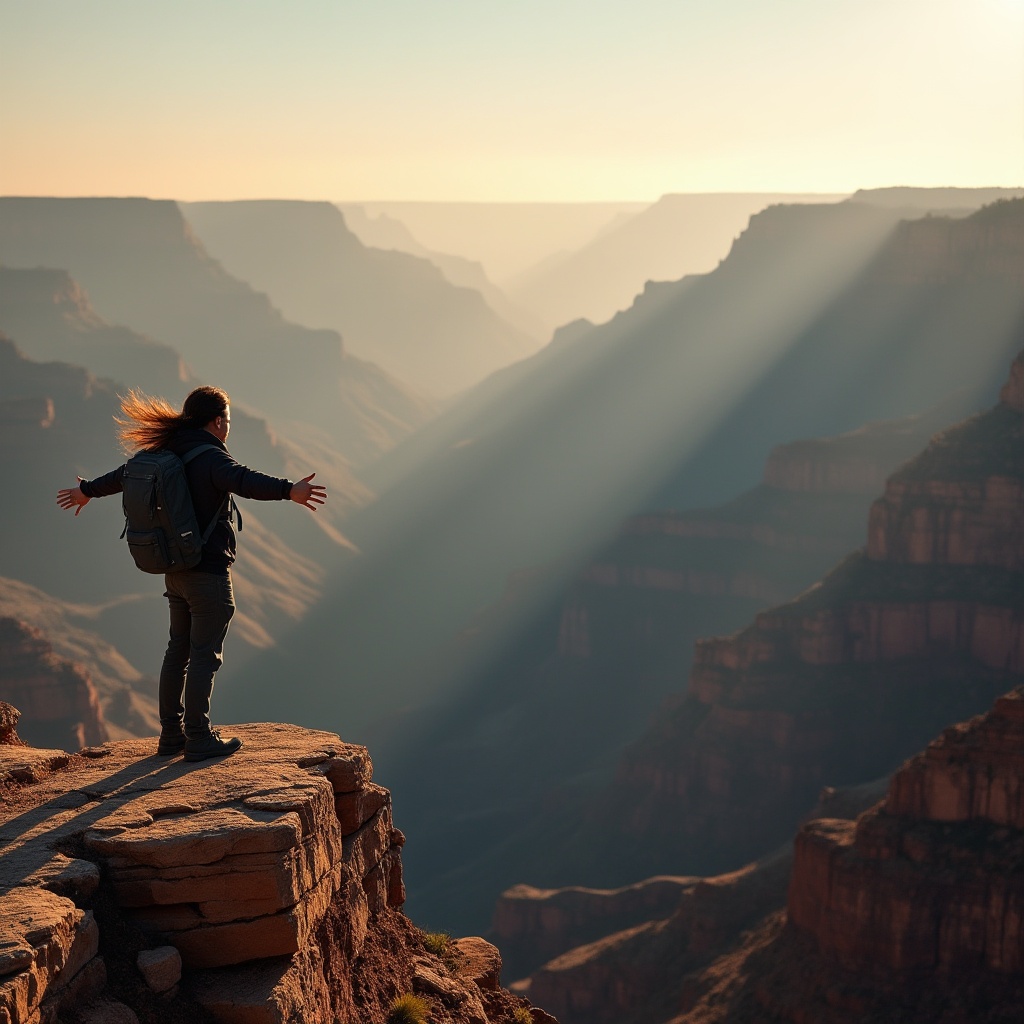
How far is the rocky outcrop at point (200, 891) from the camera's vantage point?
8516 mm

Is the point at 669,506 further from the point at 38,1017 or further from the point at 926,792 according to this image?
the point at 38,1017

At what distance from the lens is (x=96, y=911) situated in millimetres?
8953

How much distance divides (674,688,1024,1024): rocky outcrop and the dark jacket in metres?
33.3

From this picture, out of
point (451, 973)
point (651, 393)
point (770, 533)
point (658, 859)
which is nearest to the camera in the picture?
point (451, 973)

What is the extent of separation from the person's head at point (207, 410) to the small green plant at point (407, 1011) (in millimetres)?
4728

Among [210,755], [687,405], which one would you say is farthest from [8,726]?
[687,405]

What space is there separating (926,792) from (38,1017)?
38.6 metres

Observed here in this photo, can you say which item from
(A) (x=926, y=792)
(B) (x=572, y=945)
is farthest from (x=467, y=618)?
(A) (x=926, y=792)

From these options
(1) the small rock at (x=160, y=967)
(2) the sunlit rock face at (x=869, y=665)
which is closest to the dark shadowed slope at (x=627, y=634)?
(2) the sunlit rock face at (x=869, y=665)

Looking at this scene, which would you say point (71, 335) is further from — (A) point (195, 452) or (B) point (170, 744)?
(A) point (195, 452)

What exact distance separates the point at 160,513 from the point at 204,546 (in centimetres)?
50

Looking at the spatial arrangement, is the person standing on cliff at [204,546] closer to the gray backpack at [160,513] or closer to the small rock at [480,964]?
the gray backpack at [160,513]

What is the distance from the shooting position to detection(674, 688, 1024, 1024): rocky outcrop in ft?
131

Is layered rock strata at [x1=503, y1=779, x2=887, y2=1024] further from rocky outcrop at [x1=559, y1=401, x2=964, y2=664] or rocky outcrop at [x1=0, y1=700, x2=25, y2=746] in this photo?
rocky outcrop at [x1=559, y1=401, x2=964, y2=664]
